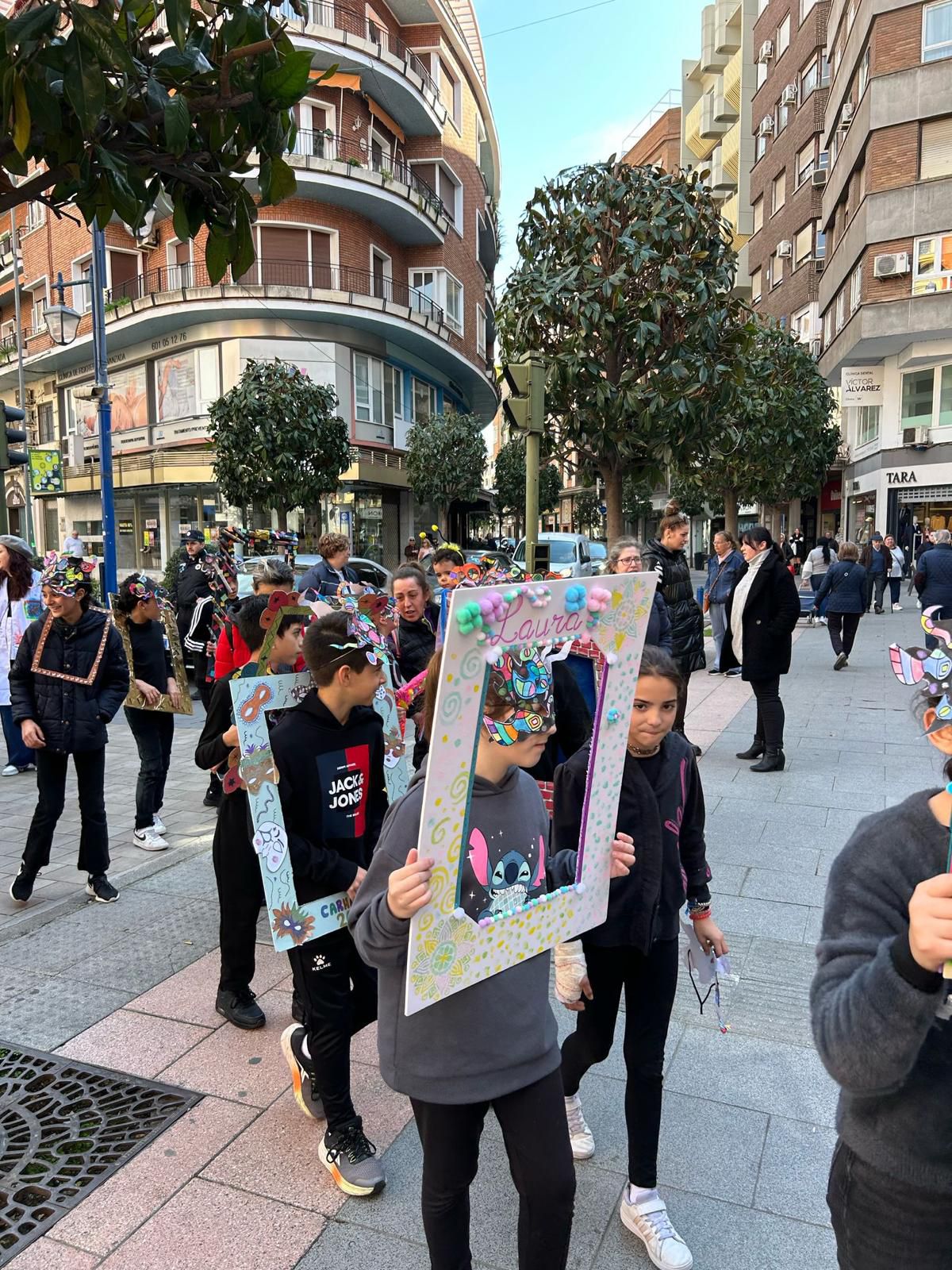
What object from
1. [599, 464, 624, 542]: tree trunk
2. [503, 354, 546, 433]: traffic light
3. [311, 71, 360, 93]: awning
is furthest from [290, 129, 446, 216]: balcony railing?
[503, 354, 546, 433]: traffic light

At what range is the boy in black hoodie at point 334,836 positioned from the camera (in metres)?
2.69

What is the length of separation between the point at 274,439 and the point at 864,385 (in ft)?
65.6

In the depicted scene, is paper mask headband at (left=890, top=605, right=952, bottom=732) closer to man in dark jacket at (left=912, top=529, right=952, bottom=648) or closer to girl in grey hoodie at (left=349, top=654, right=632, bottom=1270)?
girl in grey hoodie at (left=349, top=654, right=632, bottom=1270)

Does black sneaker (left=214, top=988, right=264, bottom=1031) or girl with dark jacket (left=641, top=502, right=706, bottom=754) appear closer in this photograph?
black sneaker (left=214, top=988, right=264, bottom=1031)

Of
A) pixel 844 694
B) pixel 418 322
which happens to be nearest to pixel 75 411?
pixel 418 322

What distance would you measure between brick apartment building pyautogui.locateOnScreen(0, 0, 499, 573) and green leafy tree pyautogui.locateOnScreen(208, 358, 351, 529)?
158 inches

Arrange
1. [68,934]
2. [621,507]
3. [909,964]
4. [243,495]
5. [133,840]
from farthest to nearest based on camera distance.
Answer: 1. [243,495]
2. [621,507]
3. [133,840]
4. [68,934]
5. [909,964]

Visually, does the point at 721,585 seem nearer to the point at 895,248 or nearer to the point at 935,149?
the point at 895,248

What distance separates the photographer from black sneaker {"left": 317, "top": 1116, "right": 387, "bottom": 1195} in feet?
8.54

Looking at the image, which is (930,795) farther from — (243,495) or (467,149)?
(467,149)

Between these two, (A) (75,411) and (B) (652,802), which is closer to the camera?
(B) (652,802)

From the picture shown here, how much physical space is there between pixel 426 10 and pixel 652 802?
34788mm

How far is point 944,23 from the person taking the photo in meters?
22.7

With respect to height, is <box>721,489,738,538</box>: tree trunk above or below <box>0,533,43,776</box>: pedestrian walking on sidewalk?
above
